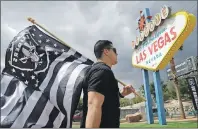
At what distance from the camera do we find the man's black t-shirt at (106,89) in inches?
88.7

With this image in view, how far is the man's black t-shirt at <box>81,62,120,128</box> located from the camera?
225 cm

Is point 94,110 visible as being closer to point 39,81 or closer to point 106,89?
point 106,89

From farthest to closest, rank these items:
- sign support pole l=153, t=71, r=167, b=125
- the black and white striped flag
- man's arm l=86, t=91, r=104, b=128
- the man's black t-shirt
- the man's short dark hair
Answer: sign support pole l=153, t=71, r=167, b=125 → the black and white striped flag → the man's short dark hair → the man's black t-shirt → man's arm l=86, t=91, r=104, b=128

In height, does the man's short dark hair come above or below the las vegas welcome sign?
below

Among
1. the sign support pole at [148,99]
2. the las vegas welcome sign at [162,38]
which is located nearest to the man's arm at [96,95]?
the las vegas welcome sign at [162,38]

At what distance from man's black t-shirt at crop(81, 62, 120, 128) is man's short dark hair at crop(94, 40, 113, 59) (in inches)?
9.2

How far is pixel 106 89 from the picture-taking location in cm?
227

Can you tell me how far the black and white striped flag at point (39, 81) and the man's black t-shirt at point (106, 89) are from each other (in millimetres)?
1500

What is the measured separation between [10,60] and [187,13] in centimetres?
1034

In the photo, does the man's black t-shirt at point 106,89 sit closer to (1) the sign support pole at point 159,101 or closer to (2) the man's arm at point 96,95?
(2) the man's arm at point 96,95

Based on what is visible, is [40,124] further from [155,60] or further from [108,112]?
[155,60]

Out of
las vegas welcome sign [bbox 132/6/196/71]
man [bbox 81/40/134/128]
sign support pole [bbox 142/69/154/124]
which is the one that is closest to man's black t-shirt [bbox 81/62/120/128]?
man [bbox 81/40/134/128]

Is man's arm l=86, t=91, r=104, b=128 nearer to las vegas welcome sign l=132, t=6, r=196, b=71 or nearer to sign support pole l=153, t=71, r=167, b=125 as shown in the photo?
las vegas welcome sign l=132, t=6, r=196, b=71

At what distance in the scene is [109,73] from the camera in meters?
2.33
